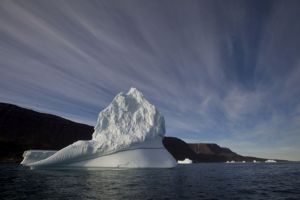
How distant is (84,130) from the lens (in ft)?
500

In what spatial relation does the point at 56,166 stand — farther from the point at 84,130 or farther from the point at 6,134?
the point at 84,130

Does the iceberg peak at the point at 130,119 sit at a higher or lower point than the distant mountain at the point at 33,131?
lower

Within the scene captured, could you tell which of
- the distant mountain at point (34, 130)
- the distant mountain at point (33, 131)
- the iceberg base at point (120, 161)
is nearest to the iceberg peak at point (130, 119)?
the iceberg base at point (120, 161)

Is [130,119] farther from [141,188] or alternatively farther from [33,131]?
[33,131]

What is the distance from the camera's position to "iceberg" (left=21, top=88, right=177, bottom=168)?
124ft

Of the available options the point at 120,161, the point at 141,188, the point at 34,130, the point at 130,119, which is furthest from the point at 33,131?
the point at 141,188

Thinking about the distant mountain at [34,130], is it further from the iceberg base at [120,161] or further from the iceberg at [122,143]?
the iceberg base at [120,161]

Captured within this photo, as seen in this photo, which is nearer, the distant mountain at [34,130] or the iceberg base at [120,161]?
the iceberg base at [120,161]

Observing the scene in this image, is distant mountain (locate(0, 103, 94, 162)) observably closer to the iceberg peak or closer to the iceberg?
the iceberg peak

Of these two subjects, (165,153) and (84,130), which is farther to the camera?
(84,130)

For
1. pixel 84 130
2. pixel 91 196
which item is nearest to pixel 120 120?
pixel 91 196

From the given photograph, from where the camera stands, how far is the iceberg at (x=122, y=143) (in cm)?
3772

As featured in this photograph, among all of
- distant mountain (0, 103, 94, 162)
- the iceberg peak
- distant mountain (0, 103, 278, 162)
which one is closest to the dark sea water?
the iceberg peak

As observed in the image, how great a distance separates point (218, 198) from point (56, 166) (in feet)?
98.9
